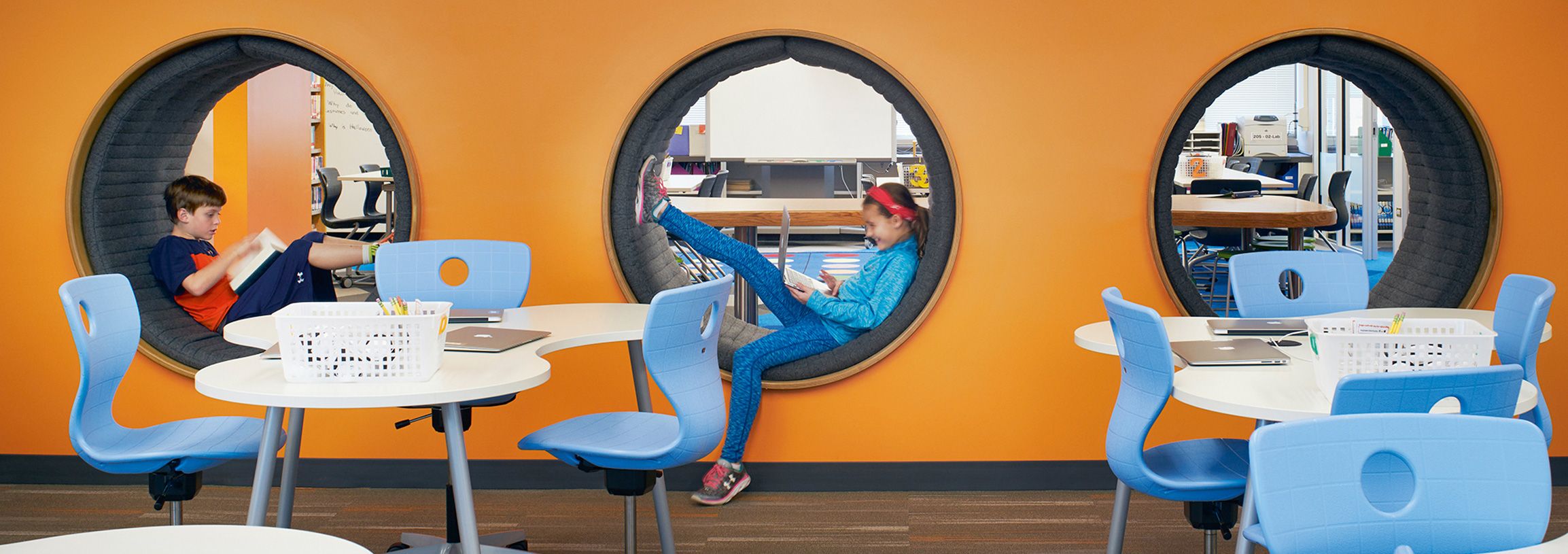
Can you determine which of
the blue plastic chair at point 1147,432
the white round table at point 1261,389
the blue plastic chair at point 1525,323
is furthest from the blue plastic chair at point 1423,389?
the blue plastic chair at point 1525,323

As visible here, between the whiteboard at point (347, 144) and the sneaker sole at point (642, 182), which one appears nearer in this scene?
the sneaker sole at point (642, 182)

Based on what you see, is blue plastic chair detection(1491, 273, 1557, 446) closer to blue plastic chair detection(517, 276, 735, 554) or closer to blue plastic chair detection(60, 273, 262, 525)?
blue plastic chair detection(517, 276, 735, 554)

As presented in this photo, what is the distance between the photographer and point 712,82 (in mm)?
4359

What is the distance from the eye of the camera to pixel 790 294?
419cm

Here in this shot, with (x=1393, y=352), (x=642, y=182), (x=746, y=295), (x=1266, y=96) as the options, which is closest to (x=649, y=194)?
(x=642, y=182)

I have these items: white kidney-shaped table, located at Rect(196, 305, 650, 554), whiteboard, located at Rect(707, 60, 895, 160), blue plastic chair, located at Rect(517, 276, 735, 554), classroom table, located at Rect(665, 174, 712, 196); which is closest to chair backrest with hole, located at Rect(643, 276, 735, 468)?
blue plastic chair, located at Rect(517, 276, 735, 554)

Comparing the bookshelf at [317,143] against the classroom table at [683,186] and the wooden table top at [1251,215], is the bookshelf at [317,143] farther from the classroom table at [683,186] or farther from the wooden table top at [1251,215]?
the wooden table top at [1251,215]

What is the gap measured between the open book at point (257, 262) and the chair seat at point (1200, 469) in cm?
270

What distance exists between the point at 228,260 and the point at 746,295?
2.51 metres

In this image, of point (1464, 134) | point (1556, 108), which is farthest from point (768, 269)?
point (1556, 108)

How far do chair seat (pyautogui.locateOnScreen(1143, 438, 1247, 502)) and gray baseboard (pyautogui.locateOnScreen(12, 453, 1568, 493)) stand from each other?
1.24 meters

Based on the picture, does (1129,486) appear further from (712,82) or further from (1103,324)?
(712,82)

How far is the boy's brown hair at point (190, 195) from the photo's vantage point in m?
4.18

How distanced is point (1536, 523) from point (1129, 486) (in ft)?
4.02
